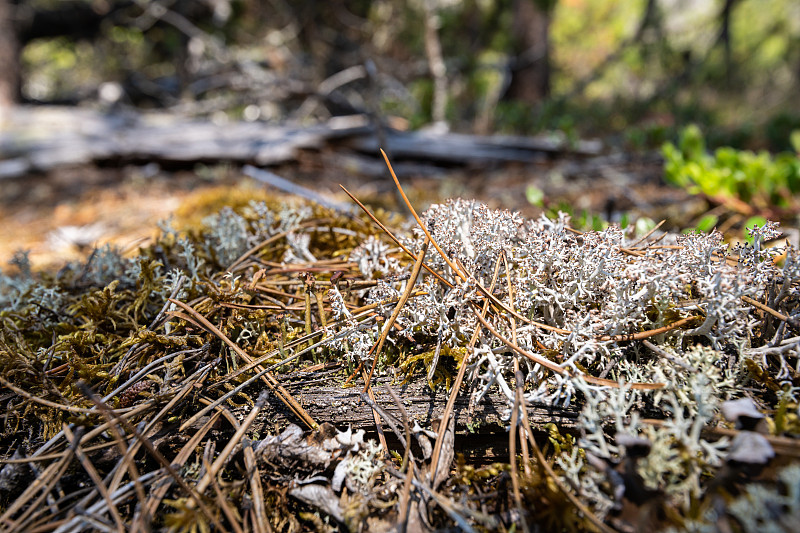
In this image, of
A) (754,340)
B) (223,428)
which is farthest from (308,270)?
(754,340)

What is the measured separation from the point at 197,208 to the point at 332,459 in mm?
2751

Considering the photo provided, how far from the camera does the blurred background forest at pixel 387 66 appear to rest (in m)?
6.75

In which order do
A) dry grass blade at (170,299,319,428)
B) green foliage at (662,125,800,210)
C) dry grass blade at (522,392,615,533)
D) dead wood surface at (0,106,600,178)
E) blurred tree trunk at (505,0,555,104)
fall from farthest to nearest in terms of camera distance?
blurred tree trunk at (505,0,555,104) → dead wood surface at (0,106,600,178) → green foliage at (662,125,800,210) → dry grass blade at (170,299,319,428) → dry grass blade at (522,392,615,533)

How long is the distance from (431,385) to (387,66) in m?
9.76

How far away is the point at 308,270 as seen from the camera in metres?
1.70

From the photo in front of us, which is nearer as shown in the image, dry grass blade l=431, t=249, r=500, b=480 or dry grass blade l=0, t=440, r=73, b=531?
dry grass blade l=0, t=440, r=73, b=531

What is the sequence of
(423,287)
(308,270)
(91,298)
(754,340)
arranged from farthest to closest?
(308,270) → (91,298) → (423,287) → (754,340)

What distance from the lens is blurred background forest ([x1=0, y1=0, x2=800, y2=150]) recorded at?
6745 millimetres

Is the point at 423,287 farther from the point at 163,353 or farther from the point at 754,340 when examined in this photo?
the point at 754,340

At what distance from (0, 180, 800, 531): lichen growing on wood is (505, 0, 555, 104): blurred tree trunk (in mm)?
8368

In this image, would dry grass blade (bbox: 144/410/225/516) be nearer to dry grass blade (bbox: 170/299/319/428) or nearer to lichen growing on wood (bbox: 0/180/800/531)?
lichen growing on wood (bbox: 0/180/800/531)

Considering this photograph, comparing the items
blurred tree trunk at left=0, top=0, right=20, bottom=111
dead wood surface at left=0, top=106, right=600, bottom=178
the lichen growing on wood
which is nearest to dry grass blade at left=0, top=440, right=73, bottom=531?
the lichen growing on wood

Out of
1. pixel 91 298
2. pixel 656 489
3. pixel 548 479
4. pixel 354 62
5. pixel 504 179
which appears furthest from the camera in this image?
pixel 354 62

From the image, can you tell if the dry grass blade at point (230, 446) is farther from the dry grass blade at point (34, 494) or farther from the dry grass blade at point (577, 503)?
the dry grass blade at point (577, 503)
